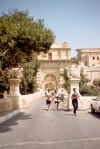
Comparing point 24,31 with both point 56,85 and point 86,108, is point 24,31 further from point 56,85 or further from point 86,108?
point 56,85

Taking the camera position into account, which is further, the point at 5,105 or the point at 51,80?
the point at 51,80

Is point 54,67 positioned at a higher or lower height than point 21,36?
higher

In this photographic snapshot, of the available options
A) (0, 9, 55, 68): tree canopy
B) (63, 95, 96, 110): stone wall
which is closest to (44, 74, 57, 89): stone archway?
(63, 95, 96, 110): stone wall

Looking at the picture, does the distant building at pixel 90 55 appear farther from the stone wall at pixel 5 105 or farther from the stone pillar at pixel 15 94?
the stone wall at pixel 5 105

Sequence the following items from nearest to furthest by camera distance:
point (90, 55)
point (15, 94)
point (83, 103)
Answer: point (83, 103), point (15, 94), point (90, 55)

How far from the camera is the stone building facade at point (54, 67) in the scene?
5716 cm

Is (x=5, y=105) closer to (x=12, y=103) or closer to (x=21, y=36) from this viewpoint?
(x=12, y=103)

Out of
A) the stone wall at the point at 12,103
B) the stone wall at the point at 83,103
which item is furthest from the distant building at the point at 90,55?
the stone wall at the point at 83,103

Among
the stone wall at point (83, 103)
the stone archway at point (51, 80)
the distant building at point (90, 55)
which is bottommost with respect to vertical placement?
the stone wall at point (83, 103)

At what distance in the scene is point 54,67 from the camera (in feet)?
189

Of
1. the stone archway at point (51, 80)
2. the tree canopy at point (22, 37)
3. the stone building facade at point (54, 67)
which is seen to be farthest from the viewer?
the stone archway at point (51, 80)

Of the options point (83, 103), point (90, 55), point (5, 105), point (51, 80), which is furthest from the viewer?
point (90, 55)

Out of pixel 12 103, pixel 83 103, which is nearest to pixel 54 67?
pixel 83 103

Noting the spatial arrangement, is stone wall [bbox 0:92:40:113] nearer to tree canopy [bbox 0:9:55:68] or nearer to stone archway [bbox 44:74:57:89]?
tree canopy [bbox 0:9:55:68]
